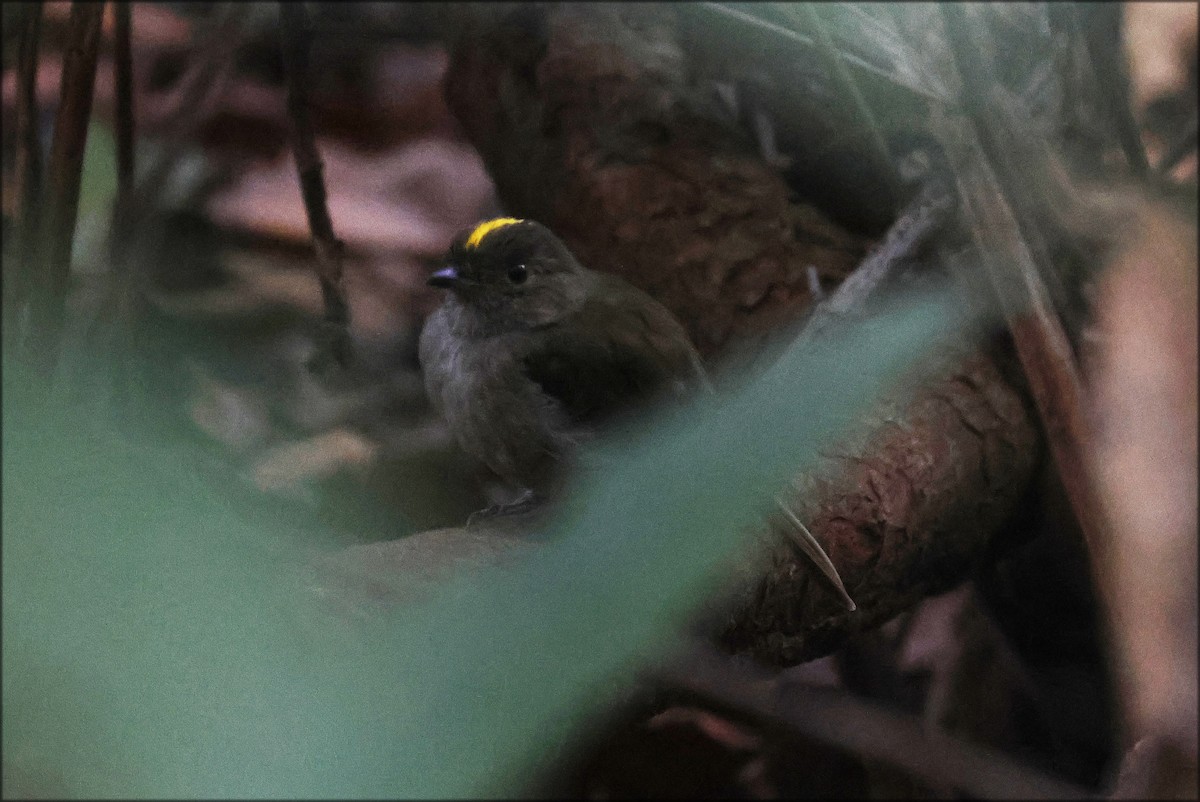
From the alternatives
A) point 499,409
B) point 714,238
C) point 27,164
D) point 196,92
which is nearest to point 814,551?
point 499,409

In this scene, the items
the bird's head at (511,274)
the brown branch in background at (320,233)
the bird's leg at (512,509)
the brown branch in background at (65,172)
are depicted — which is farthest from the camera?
the brown branch in background at (320,233)

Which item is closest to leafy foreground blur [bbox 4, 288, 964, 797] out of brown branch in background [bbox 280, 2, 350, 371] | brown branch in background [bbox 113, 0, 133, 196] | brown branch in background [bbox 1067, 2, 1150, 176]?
brown branch in background [bbox 280, 2, 350, 371]

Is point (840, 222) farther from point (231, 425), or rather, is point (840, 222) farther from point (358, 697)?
point (358, 697)

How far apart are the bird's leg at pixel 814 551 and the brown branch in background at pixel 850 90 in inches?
43.1

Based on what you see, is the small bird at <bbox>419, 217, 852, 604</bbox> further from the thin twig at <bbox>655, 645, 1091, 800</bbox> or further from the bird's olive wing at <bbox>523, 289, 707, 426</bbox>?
the thin twig at <bbox>655, 645, 1091, 800</bbox>

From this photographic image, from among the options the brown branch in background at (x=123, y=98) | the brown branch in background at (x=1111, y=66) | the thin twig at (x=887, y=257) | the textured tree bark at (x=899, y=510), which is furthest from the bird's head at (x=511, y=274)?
the brown branch in background at (x=1111, y=66)

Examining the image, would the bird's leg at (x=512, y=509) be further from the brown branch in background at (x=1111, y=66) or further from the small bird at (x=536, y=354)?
the brown branch in background at (x=1111, y=66)

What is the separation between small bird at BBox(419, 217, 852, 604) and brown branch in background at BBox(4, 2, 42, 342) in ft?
2.33

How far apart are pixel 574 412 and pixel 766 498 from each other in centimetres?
58

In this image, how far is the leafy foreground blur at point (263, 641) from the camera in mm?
612

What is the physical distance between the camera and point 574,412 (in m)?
1.89

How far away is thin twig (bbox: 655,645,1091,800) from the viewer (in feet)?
3.09

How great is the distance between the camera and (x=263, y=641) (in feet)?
2.35

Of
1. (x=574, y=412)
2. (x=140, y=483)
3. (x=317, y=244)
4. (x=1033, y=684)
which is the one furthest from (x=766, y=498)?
(x=1033, y=684)
